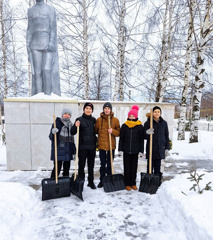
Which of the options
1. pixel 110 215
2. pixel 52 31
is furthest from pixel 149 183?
pixel 52 31

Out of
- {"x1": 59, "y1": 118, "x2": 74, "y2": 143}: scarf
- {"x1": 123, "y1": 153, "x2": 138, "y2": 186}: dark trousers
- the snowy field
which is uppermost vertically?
{"x1": 59, "y1": 118, "x2": 74, "y2": 143}: scarf

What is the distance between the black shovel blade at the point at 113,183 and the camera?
10.8 ft

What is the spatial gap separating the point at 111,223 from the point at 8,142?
3345 mm

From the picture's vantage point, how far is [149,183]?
3.26m

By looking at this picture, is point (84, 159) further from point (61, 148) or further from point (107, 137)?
point (107, 137)

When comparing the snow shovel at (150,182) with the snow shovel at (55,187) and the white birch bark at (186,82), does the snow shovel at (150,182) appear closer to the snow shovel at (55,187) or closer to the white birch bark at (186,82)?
the snow shovel at (55,187)

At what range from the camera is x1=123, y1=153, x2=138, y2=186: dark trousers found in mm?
3365

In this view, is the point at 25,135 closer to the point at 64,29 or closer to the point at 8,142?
the point at 8,142

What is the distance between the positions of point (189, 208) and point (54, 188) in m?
2.08

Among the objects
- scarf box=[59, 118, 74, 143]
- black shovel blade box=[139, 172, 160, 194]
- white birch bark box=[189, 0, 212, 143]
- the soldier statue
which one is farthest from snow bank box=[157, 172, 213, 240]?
white birch bark box=[189, 0, 212, 143]

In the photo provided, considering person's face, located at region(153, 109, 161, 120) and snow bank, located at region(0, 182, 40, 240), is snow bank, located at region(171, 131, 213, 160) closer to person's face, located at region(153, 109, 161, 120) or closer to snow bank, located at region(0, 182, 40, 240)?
person's face, located at region(153, 109, 161, 120)

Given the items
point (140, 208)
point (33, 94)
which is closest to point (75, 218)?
point (140, 208)

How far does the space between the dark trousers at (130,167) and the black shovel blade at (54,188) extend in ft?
3.64

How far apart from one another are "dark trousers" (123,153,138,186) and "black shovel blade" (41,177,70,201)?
1.11 meters
